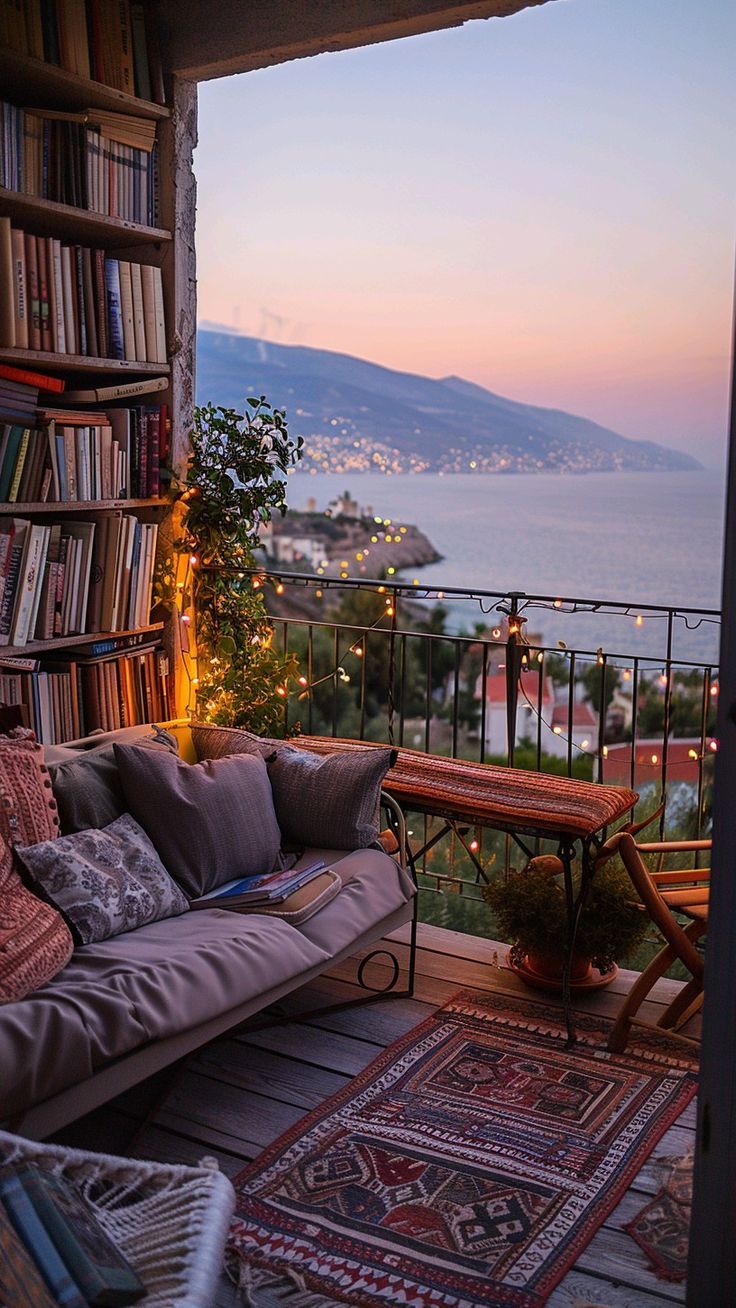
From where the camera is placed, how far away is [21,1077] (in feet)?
7.00

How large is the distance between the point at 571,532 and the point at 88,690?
7.87m

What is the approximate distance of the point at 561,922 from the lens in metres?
3.29

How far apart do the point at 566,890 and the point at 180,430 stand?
2187 millimetres

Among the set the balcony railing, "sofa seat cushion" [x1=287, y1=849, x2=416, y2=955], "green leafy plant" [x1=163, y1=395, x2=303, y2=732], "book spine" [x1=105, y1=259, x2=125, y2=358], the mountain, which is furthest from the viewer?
the mountain

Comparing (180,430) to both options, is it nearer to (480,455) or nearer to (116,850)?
(116,850)

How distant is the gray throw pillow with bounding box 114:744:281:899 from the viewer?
303 cm

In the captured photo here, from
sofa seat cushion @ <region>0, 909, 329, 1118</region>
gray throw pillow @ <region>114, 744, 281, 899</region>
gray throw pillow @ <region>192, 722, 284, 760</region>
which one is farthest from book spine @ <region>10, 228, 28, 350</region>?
sofa seat cushion @ <region>0, 909, 329, 1118</region>

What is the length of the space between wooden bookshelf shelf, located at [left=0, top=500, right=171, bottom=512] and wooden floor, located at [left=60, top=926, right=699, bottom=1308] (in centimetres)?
168

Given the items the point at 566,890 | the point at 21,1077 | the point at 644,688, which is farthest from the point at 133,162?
the point at 644,688

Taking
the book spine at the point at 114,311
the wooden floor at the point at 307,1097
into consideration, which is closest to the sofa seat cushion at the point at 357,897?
the wooden floor at the point at 307,1097

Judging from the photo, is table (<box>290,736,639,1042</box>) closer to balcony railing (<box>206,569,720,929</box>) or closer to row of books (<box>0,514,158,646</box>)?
row of books (<box>0,514,158,646</box>)

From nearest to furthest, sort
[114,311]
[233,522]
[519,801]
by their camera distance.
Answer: [519,801] < [114,311] < [233,522]

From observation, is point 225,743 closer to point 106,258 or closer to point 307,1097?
point 307,1097

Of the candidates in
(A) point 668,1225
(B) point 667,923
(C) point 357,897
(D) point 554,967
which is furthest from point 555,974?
(A) point 668,1225
